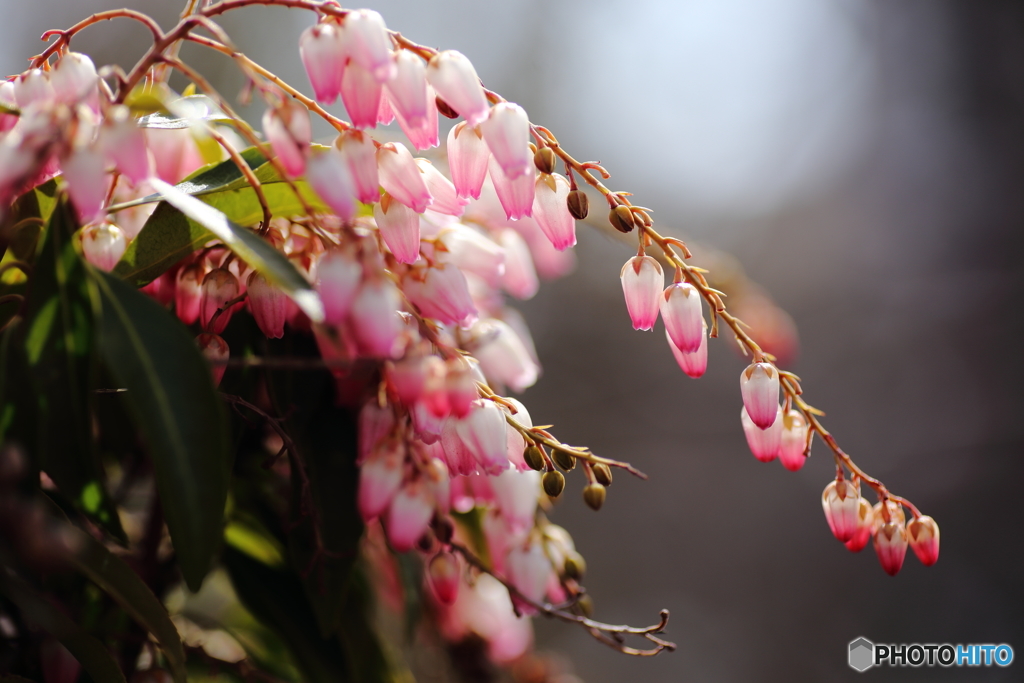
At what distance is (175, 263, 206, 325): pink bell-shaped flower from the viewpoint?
14.3 inches

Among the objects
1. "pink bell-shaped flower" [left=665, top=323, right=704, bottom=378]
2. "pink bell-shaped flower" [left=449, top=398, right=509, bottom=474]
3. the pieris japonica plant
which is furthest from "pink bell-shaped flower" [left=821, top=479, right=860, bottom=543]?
"pink bell-shaped flower" [left=449, top=398, right=509, bottom=474]

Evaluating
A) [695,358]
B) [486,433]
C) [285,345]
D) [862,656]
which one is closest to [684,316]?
[695,358]

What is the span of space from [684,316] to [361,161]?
191mm

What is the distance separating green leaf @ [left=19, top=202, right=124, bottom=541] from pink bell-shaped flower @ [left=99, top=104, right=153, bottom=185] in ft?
0.14

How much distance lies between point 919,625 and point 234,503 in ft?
8.53

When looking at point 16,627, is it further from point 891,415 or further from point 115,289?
point 891,415

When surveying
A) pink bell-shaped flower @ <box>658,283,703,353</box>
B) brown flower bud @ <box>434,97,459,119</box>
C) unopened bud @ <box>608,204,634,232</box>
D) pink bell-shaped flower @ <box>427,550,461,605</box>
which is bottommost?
pink bell-shaped flower @ <box>427,550,461,605</box>

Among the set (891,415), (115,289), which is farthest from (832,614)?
(115,289)

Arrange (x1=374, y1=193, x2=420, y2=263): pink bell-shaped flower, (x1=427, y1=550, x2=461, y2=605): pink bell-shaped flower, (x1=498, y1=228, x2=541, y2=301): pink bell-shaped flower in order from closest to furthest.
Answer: (x1=374, y1=193, x2=420, y2=263): pink bell-shaped flower, (x1=427, y1=550, x2=461, y2=605): pink bell-shaped flower, (x1=498, y1=228, x2=541, y2=301): pink bell-shaped flower

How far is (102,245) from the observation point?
0.35 metres

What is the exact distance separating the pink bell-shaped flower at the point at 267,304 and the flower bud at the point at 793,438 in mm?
291

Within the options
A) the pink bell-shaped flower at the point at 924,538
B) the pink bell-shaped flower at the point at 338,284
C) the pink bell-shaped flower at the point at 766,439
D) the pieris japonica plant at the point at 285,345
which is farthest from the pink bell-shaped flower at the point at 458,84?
the pink bell-shaped flower at the point at 924,538

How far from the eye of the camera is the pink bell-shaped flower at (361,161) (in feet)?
1.03

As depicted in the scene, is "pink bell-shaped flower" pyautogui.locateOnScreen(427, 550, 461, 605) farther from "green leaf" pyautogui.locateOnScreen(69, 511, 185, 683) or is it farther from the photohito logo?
the photohito logo
